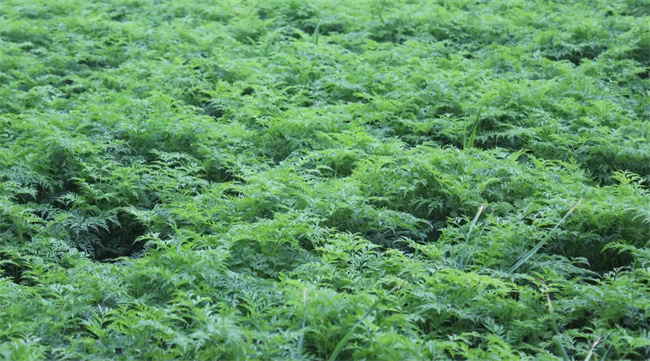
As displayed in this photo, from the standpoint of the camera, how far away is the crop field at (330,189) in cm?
357

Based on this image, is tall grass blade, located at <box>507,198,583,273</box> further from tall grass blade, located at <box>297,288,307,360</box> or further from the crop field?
tall grass blade, located at <box>297,288,307,360</box>

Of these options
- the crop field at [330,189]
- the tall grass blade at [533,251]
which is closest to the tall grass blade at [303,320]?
the crop field at [330,189]

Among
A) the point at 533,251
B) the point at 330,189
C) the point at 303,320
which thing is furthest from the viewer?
the point at 330,189

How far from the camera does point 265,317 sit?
3.71 meters

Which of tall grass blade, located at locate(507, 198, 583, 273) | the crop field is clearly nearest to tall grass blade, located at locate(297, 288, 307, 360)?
the crop field

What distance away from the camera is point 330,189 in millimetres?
4914

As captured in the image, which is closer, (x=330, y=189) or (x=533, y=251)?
(x=533, y=251)

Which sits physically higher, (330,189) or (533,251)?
(533,251)

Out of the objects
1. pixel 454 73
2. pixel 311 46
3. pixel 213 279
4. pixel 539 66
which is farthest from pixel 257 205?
pixel 539 66

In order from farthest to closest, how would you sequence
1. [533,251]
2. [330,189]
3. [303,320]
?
[330,189] → [533,251] → [303,320]

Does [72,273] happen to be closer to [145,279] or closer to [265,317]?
[145,279]

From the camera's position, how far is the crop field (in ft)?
11.7

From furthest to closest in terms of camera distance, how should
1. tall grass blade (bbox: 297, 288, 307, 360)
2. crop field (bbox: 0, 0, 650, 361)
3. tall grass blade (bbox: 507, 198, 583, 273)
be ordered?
tall grass blade (bbox: 507, 198, 583, 273) < crop field (bbox: 0, 0, 650, 361) < tall grass blade (bbox: 297, 288, 307, 360)

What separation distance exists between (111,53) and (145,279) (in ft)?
17.1
